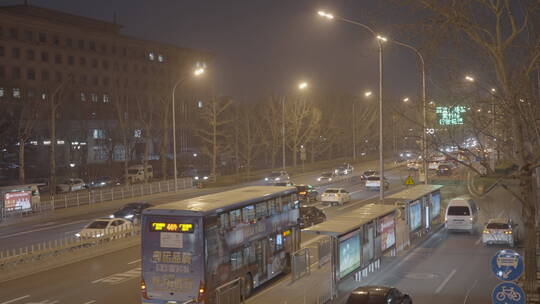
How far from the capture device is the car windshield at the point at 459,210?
2912cm

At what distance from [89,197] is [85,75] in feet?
182

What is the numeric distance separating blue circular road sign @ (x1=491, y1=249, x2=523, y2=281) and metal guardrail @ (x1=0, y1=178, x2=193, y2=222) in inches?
1305

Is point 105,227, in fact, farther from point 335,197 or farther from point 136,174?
point 136,174

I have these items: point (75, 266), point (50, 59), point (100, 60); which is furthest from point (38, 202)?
point (100, 60)

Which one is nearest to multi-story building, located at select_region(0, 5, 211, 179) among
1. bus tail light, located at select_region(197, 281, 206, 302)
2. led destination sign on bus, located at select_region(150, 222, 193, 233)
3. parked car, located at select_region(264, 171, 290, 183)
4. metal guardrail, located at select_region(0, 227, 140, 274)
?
parked car, located at select_region(264, 171, 290, 183)

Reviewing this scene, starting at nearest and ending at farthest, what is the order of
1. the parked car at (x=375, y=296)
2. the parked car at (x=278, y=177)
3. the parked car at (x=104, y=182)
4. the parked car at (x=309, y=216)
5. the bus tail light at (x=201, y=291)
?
the parked car at (x=375, y=296) < the bus tail light at (x=201, y=291) < the parked car at (x=309, y=216) < the parked car at (x=278, y=177) < the parked car at (x=104, y=182)

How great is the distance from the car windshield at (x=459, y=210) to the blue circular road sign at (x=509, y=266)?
19787mm

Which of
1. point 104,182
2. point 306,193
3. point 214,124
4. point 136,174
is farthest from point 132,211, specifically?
point 136,174

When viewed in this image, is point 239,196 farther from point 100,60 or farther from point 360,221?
point 100,60

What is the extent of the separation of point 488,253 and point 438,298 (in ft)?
28.3

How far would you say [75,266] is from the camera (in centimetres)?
2209

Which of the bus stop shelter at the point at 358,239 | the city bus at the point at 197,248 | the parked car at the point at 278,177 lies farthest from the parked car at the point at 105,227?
the parked car at the point at 278,177

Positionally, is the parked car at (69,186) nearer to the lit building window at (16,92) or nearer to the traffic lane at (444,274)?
the lit building window at (16,92)

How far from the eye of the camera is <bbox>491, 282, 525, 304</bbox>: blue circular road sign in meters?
9.16
